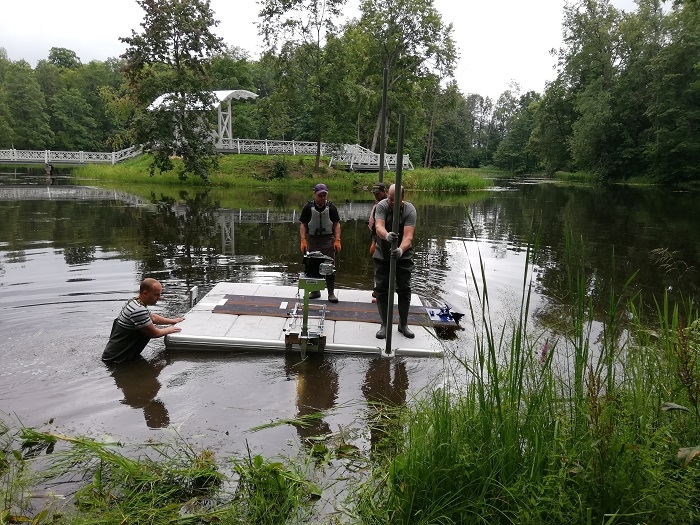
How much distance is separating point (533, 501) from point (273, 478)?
161 centimetres

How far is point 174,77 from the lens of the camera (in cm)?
2792

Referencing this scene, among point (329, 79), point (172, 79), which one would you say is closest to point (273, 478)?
point (172, 79)

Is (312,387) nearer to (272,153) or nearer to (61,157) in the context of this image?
(272,153)

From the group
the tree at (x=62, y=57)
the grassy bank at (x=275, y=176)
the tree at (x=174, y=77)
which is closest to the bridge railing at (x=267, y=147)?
the grassy bank at (x=275, y=176)

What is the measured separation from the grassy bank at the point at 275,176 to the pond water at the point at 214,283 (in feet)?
37.4

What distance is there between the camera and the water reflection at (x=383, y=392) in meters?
4.14

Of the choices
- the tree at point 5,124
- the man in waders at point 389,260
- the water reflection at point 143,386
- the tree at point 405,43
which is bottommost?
the water reflection at point 143,386

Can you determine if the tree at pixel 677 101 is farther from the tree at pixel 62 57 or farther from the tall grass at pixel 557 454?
the tree at pixel 62 57

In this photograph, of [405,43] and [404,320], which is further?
[405,43]

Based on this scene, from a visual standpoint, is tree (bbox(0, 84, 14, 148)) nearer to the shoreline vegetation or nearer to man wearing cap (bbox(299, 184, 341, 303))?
man wearing cap (bbox(299, 184, 341, 303))

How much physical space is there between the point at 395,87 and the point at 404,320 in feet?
126

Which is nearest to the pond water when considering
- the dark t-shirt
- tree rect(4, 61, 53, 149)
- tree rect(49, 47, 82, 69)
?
the dark t-shirt

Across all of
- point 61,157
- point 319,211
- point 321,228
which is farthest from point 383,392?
point 61,157

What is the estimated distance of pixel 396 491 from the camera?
9.27 ft
